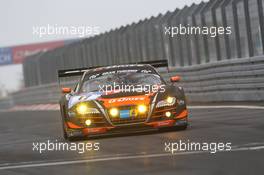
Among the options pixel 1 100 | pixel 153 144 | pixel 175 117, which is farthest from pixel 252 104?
pixel 1 100

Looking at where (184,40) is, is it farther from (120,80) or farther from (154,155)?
(154,155)

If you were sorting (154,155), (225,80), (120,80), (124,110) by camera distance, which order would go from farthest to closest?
(225,80)
(120,80)
(124,110)
(154,155)

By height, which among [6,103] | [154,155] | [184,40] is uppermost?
[184,40]

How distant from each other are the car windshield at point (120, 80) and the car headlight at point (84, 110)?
94 cm

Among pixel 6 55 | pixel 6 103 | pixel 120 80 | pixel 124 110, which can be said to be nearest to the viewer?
pixel 124 110

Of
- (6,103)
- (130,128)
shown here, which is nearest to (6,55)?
(6,103)

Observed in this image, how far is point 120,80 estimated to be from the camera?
51.6ft

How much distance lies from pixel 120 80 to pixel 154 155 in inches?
179

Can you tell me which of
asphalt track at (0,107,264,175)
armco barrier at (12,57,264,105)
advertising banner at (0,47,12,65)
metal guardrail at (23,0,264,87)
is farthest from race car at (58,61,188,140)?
advertising banner at (0,47,12,65)

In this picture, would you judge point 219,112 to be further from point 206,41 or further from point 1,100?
point 1,100

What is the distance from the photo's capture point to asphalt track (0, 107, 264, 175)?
32.3 ft

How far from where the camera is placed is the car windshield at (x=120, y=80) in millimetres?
15625

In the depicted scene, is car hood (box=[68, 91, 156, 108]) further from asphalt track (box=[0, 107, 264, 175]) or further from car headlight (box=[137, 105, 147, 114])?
asphalt track (box=[0, 107, 264, 175])

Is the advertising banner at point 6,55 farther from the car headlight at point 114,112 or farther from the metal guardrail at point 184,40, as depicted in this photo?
the car headlight at point 114,112
